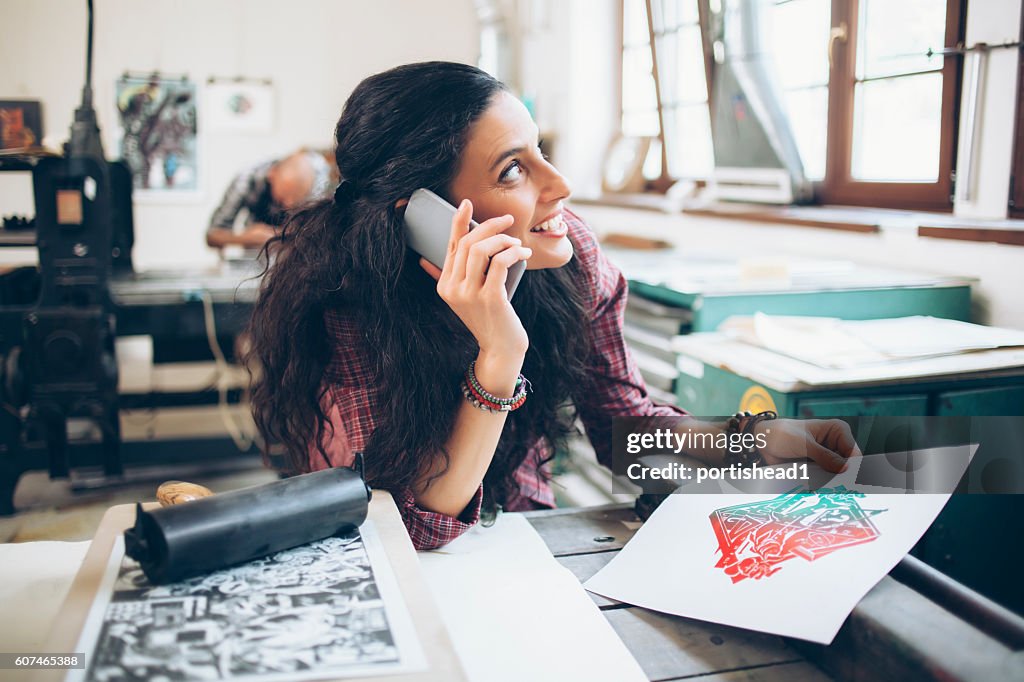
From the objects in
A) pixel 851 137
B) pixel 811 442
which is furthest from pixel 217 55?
pixel 811 442

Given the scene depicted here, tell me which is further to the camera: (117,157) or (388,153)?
(117,157)

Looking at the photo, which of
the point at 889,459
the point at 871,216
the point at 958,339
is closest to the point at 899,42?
the point at 871,216

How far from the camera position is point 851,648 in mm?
688

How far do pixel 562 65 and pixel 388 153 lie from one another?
3.78 m

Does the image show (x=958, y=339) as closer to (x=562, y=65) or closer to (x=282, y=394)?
(x=282, y=394)

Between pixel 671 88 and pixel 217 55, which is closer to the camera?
pixel 671 88

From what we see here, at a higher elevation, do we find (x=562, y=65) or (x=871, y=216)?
(x=562, y=65)

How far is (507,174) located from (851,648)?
689 millimetres

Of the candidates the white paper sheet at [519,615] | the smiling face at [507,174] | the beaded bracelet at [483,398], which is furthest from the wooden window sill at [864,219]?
the white paper sheet at [519,615]

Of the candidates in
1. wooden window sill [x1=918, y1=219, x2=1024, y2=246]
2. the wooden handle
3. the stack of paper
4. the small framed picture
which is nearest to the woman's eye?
the wooden handle

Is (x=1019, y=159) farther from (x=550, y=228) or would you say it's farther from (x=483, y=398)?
(x=483, y=398)

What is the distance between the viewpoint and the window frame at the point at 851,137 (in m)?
2.24

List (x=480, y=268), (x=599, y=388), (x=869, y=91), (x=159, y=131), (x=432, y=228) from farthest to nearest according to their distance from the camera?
(x=159, y=131) < (x=869, y=91) < (x=599, y=388) < (x=432, y=228) < (x=480, y=268)

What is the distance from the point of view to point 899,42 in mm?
2502
